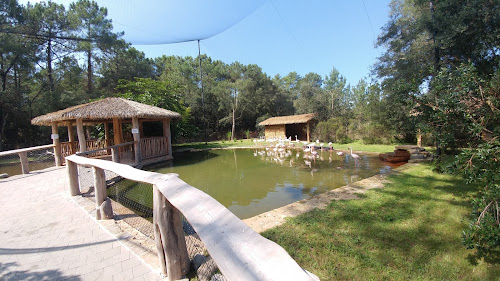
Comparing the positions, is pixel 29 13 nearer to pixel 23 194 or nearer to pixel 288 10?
pixel 23 194

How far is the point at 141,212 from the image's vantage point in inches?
181

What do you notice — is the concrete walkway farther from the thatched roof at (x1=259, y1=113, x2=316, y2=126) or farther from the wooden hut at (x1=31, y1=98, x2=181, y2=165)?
the thatched roof at (x1=259, y1=113, x2=316, y2=126)

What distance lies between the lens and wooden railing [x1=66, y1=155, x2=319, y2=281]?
85 centimetres

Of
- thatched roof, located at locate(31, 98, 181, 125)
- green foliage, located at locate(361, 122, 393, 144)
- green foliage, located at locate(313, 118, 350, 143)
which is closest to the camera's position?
thatched roof, located at locate(31, 98, 181, 125)

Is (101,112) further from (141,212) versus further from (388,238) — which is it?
(388,238)

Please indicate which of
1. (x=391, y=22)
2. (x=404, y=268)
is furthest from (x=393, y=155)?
(x=404, y=268)

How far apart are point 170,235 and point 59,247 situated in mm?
1731

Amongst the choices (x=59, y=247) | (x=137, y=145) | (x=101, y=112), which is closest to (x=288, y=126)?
(x=137, y=145)

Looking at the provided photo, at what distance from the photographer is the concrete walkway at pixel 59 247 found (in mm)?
2121

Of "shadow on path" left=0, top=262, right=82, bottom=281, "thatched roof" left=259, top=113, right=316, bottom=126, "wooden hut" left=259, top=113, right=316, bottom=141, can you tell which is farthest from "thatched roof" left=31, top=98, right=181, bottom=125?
"wooden hut" left=259, top=113, right=316, bottom=141

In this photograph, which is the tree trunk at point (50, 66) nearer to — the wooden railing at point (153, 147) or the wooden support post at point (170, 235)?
the wooden railing at point (153, 147)

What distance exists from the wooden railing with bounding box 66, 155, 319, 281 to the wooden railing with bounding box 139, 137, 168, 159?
7.81 metres

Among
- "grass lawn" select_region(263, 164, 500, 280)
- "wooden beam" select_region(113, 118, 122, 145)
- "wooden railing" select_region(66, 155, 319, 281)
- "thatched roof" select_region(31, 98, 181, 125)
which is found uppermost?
"thatched roof" select_region(31, 98, 181, 125)

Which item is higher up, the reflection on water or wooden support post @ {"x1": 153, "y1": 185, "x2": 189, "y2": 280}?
wooden support post @ {"x1": 153, "y1": 185, "x2": 189, "y2": 280}
